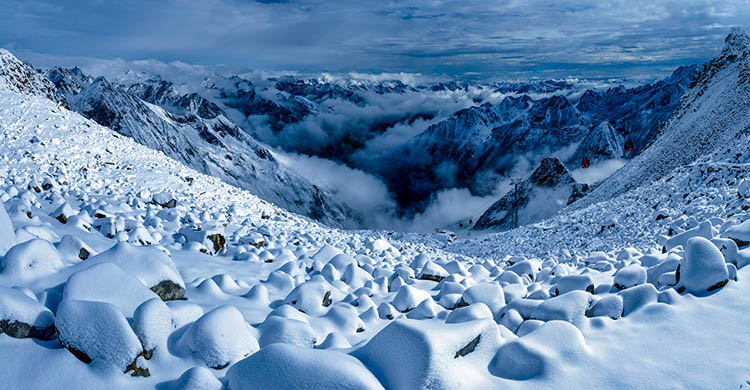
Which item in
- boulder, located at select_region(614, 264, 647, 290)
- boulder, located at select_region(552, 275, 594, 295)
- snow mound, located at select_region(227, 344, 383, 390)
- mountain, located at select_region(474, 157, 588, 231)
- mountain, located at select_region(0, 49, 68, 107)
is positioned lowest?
mountain, located at select_region(474, 157, 588, 231)

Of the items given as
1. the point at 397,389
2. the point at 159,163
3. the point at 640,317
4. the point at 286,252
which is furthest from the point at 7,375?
the point at 159,163

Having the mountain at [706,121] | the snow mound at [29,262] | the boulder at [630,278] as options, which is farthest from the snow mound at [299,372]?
the mountain at [706,121]

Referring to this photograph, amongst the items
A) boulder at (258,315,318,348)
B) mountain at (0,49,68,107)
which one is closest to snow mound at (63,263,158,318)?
boulder at (258,315,318,348)

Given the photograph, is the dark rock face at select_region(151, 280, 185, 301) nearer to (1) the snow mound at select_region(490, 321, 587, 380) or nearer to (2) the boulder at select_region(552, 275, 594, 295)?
(1) the snow mound at select_region(490, 321, 587, 380)

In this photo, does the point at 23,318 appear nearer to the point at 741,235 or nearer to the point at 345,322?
the point at 345,322

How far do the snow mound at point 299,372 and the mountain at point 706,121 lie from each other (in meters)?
36.5

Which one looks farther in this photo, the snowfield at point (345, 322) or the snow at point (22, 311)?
the snow at point (22, 311)

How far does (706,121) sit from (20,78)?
75371mm

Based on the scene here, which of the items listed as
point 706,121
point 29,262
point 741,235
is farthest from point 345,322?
point 706,121

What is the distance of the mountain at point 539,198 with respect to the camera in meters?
75.0

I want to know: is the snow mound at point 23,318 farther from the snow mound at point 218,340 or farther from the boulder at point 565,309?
the boulder at point 565,309

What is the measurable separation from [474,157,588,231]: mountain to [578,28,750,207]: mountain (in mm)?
22679

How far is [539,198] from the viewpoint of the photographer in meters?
79.1

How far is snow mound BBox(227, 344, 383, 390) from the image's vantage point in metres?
2.65
